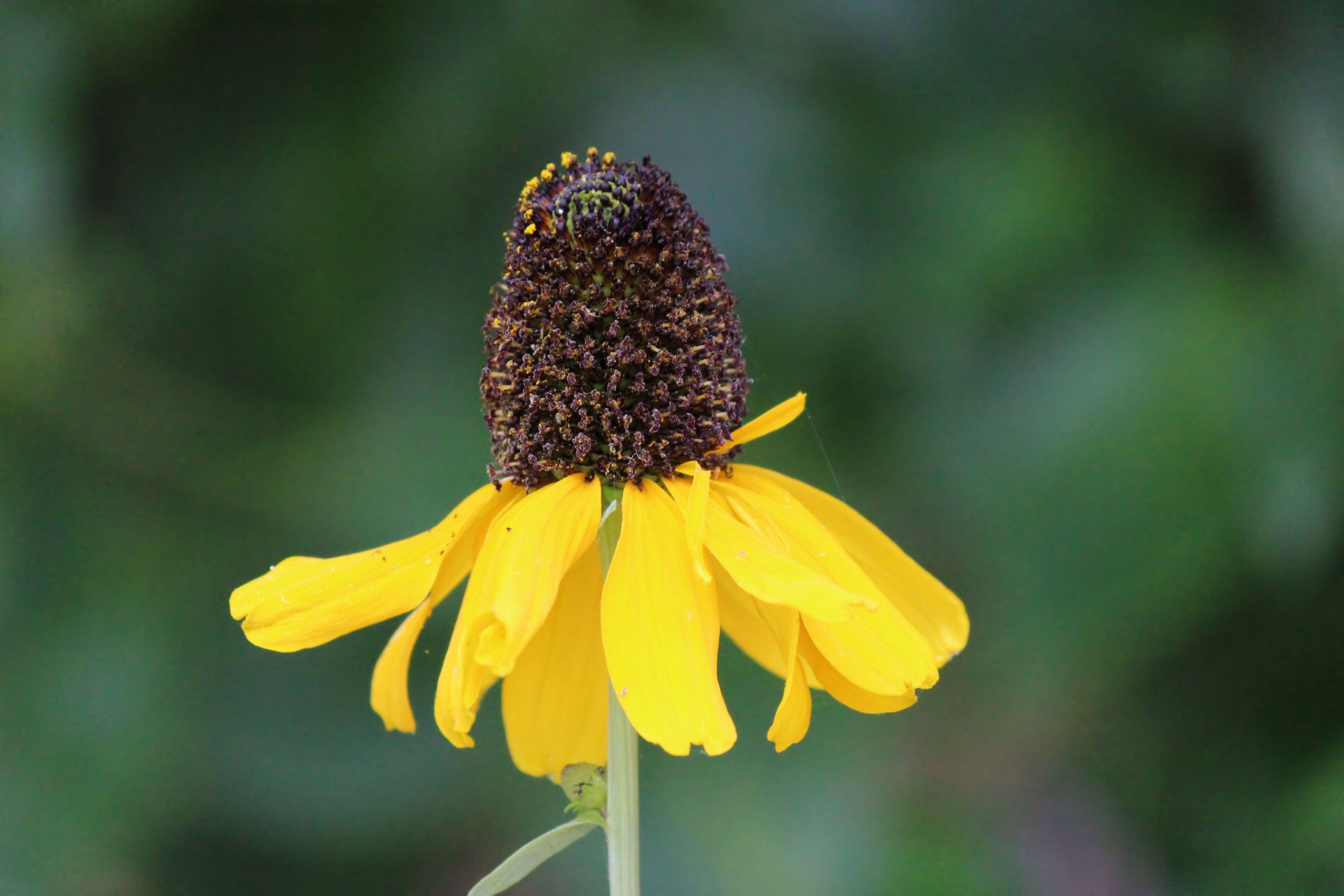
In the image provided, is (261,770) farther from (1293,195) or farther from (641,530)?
(1293,195)

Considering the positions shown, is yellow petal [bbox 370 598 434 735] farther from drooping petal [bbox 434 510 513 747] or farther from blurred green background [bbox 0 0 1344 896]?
blurred green background [bbox 0 0 1344 896]

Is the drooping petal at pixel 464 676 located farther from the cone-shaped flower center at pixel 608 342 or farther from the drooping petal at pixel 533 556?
the cone-shaped flower center at pixel 608 342

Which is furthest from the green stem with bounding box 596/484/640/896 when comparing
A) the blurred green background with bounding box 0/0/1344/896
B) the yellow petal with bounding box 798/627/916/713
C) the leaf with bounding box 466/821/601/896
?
the blurred green background with bounding box 0/0/1344/896

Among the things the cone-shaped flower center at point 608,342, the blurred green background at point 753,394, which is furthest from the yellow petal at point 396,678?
the blurred green background at point 753,394

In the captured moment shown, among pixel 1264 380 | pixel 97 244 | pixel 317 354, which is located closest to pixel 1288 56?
pixel 1264 380

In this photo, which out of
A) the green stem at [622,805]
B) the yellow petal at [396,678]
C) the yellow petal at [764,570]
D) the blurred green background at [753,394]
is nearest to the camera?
the yellow petal at [764,570]
